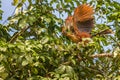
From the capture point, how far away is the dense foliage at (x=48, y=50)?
8.57 ft

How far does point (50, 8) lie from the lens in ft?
10.1

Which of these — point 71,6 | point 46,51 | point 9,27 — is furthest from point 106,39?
point 9,27

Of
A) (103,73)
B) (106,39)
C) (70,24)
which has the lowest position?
(103,73)

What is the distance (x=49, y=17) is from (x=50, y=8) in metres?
0.20

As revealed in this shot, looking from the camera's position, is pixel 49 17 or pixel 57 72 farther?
pixel 49 17

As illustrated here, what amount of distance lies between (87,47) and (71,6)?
557mm

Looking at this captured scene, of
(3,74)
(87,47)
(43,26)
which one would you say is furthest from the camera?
(43,26)

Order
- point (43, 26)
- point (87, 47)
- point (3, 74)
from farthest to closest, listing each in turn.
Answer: point (43, 26) < point (87, 47) < point (3, 74)

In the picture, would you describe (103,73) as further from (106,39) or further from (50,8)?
(50,8)

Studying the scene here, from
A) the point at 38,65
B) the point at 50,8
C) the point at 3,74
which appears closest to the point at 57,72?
the point at 38,65

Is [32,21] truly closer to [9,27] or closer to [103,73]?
[9,27]

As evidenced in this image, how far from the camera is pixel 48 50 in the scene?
2834 mm

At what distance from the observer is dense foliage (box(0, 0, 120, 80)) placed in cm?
261

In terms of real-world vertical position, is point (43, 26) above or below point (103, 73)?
above
